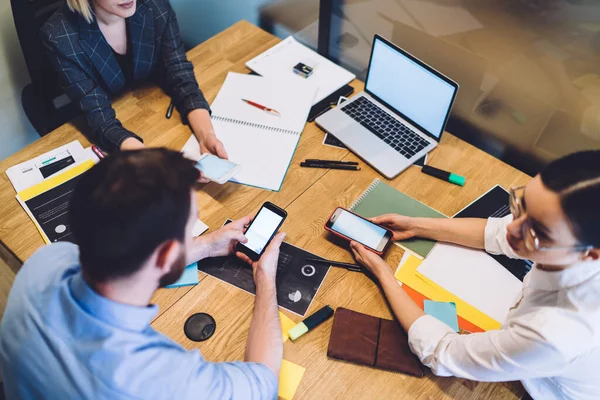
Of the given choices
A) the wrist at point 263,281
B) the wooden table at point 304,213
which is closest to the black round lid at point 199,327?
the wooden table at point 304,213

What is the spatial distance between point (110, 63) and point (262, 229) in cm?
78

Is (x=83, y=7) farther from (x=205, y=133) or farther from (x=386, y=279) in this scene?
(x=386, y=279)

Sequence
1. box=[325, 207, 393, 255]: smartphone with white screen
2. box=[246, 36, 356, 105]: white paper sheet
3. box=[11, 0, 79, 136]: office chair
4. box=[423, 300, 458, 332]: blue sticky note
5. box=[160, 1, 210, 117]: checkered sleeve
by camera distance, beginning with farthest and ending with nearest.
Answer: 1. box=[246, 36, 356, 105]: white paper sheet
2. box=[160, 1, 210, 117]: checkered sleeve
3. box=[11, 0, 79, 136]: office chair
4. box=[325, 207, 393, 255]: smartphone with white screen
5. box=[423, 300, 458, 332]: blue sticky note

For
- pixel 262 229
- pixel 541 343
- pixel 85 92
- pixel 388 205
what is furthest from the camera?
pixel 85 92

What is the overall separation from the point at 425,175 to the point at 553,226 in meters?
0.58

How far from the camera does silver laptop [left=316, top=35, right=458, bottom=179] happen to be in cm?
136

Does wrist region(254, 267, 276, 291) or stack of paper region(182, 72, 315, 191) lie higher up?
stack of paper region(182, 72, 315, 191)

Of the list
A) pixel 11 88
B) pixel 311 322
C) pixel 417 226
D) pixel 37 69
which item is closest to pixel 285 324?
pixel 311 322

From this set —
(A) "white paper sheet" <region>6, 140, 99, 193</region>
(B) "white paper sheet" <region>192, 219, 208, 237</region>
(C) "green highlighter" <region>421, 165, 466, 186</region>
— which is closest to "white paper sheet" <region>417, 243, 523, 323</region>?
(C) "green highlighter" <region>421, 165, 466, 186</region>

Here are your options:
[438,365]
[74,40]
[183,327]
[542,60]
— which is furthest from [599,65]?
[74,40]

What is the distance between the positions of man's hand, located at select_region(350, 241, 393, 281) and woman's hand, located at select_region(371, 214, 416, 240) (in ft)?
0.34

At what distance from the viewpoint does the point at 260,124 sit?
153 cm

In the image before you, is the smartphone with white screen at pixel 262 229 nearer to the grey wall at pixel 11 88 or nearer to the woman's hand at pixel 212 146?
the woman's hand at pixel 212 146

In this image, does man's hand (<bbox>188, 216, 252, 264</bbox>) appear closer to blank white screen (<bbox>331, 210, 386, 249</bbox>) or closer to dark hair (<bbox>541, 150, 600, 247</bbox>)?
blank white screen (<bbox>331, 210, 386, 249</bbox>)
